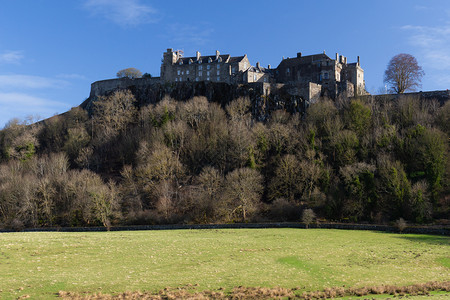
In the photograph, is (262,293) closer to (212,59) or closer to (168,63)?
(212,59)

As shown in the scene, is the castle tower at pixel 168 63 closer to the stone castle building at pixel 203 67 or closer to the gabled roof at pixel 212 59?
the stone castle building at pixel 203 67

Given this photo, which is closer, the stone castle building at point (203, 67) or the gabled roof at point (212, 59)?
the stone castle building at point (203, 67)

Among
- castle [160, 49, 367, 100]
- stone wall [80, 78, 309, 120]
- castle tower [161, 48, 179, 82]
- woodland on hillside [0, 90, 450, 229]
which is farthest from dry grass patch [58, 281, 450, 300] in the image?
castle tower [161, 48, 179, 82]

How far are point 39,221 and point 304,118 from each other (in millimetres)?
44509

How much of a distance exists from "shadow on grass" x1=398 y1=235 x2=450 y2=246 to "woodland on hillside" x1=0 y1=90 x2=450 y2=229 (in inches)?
291

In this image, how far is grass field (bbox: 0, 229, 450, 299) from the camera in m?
21.0

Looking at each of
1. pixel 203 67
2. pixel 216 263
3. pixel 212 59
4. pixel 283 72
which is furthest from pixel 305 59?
pixel 216 263

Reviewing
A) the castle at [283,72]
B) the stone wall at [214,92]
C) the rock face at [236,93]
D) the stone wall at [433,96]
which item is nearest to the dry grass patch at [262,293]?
the stone wall at [433,96]

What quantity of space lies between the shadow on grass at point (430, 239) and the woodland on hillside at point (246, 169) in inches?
291

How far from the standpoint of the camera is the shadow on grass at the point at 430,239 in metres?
34.4

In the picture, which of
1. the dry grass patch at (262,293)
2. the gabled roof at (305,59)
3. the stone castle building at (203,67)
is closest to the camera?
the dry grass patch at (262,293)

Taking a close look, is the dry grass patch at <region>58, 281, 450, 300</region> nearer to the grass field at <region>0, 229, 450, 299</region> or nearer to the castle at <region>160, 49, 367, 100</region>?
the grass field at <region>0, 229, 450, 299</region>

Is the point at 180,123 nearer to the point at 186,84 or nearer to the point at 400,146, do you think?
the point at 186,84

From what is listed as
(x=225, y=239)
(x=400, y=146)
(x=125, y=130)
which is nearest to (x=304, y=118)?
(x=400, y=146)
